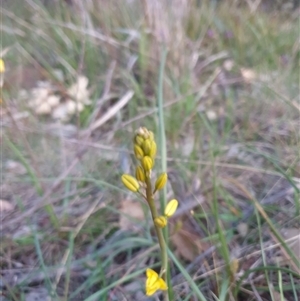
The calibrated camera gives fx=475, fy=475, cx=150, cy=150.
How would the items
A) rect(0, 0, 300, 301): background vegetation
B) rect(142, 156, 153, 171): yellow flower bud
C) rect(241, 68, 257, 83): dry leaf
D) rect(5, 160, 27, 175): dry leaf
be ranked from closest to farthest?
rect(142, 156, 153, 171): yellow flower bud < rect(0, 0, 300, 301): background vegetation < rect(5, 160, 27, 175): dry leaf < rect(241, 68, 257, 83): dry leaf

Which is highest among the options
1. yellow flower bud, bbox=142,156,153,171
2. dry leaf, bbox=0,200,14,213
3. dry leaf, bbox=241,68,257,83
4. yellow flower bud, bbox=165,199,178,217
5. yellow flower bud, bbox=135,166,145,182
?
yellow flower bud, bbox=142,156,153,171

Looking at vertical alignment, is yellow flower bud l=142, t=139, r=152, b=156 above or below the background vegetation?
above

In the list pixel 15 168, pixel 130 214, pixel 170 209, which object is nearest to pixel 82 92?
pixel 15 168

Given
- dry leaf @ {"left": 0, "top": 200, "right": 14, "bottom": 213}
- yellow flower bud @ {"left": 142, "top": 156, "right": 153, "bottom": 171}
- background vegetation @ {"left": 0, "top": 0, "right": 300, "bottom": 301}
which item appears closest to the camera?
yellow flower bud @ {"left": 142, "top": 156, "right": 153, "bottom": 171}

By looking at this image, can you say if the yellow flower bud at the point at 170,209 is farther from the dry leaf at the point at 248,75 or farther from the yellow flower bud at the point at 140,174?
the dry leaf at the point at 248,75

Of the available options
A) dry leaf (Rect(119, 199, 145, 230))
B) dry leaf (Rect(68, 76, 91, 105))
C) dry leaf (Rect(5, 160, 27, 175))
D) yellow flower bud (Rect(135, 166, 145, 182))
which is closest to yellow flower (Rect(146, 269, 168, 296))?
yellow flower bud (Rect(135, 166, 145, 182))

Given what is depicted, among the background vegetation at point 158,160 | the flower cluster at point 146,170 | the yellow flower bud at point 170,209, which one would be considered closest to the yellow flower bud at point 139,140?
Result: the flower cluster at point 146,170

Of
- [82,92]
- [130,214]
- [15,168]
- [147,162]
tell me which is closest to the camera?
[147,162]

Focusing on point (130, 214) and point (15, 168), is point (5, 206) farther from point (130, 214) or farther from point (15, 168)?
point (130, 214)

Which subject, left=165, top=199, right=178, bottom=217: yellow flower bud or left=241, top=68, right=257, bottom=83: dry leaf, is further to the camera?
left=241, top=68, right=257, bottom=83: dry leaf

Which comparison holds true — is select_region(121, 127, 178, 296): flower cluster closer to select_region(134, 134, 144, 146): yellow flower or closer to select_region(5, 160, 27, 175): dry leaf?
select_region(134, 134, 144, 146): yellow flower
